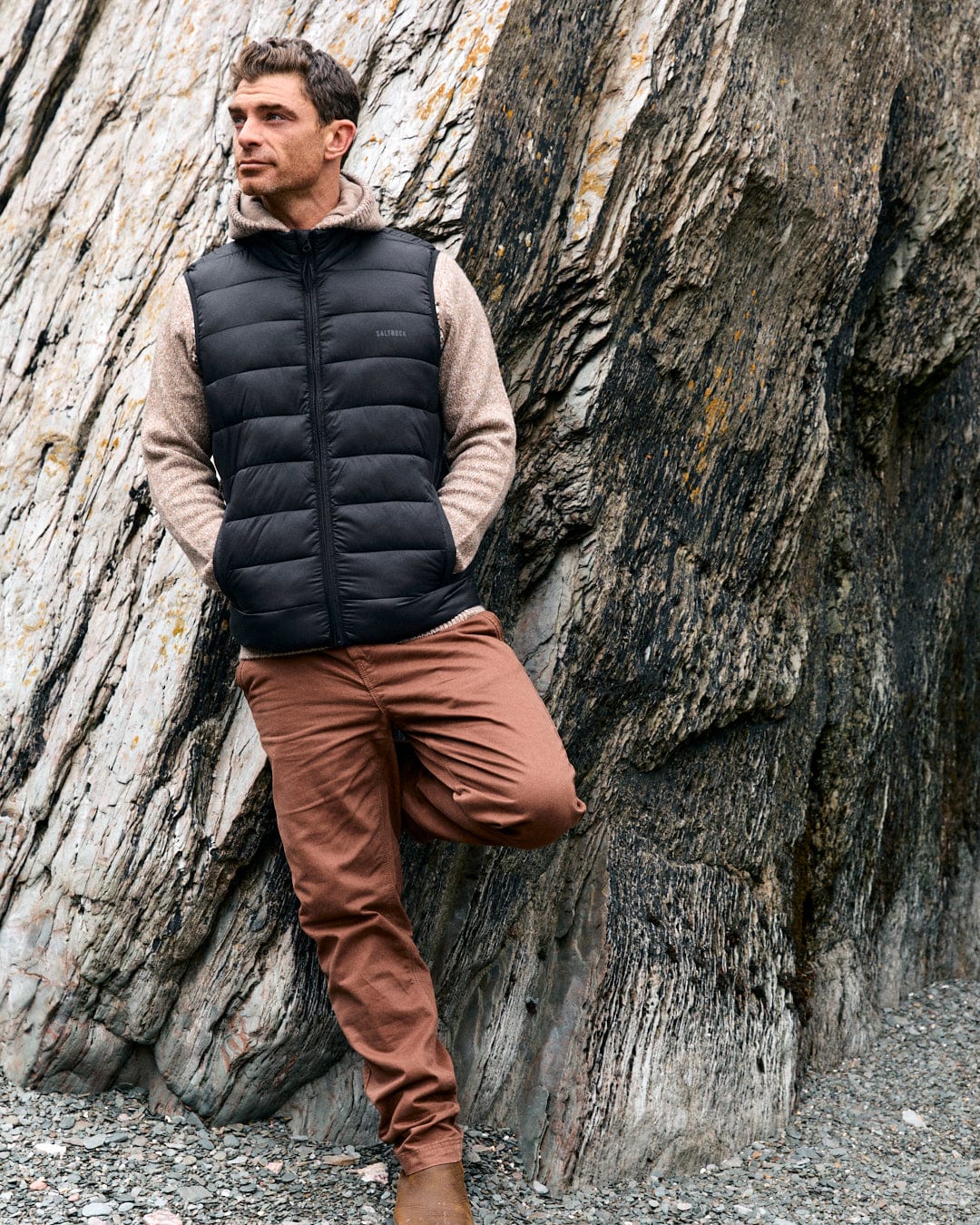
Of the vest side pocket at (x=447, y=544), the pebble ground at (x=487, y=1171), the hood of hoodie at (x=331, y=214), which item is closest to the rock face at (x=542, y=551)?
the pebble ground at (x=487, y=1171)

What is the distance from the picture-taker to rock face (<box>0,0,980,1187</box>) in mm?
4840

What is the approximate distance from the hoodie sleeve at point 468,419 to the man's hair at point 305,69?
24.3 inches

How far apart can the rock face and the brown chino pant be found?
589 millimetres

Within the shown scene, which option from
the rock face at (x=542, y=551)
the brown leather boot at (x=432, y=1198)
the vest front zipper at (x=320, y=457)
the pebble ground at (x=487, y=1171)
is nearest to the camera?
the vest front zipper at (x=320, y=457)

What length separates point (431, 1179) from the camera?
4.25m

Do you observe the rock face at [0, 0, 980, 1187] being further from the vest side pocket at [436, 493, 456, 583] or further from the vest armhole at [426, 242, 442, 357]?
the vest side pocket at [436, 493, 456, 583]

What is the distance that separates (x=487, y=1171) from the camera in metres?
5.18

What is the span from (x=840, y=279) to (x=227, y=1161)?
4835 millimetres

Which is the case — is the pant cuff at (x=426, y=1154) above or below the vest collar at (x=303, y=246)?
below

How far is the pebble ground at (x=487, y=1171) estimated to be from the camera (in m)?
4.50

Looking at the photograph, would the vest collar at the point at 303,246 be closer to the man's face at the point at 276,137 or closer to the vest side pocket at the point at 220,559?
the man's face at the point at 276,137

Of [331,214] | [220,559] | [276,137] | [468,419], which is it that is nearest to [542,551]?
[468,419]

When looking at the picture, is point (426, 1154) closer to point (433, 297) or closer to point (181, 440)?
point (181, 440)

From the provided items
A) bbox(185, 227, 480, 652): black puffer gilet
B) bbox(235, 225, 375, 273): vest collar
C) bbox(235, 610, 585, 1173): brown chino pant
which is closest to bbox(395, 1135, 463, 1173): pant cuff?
bbox(235, 610, 585, 1173): brown chino pant
